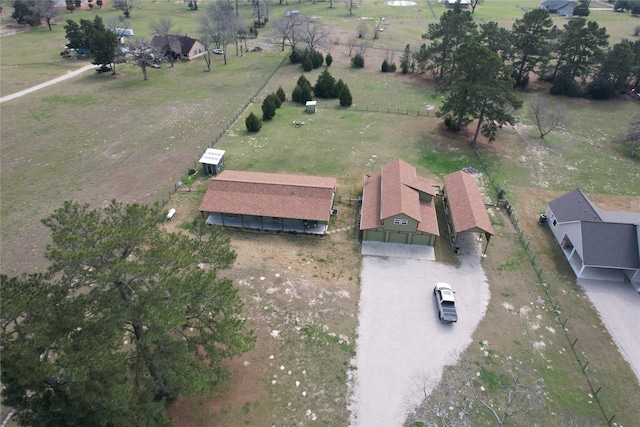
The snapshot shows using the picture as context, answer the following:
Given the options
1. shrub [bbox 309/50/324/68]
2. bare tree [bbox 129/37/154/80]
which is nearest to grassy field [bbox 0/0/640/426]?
bare tree [bbox 129/37/154/80]

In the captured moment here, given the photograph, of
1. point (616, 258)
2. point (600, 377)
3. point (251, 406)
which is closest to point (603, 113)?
point (616, 258)

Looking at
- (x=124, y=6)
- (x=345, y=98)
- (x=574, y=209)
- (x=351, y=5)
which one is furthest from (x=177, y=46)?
(x=574, y=209)

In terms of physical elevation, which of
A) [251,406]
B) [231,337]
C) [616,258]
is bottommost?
[251,406]

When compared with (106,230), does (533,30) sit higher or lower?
higher

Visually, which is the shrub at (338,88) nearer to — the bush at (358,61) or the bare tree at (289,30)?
the bush at (358,61)

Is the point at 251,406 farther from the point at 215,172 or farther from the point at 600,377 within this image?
the point at 215,172
